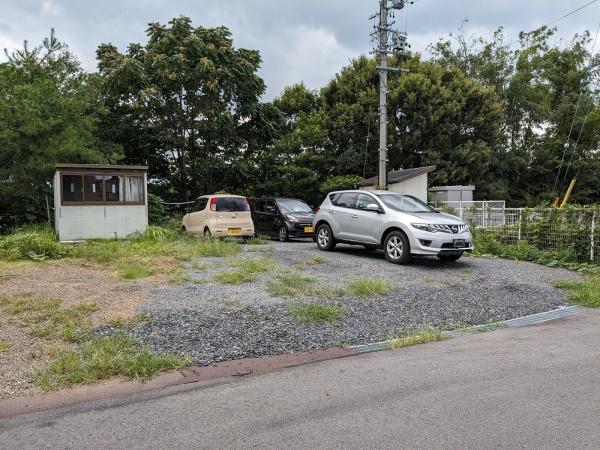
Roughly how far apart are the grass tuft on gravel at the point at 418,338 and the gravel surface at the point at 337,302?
18 cm

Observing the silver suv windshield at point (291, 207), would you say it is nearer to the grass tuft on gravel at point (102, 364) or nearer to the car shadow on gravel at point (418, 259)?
the car shadow on gravel at point (418, 259)

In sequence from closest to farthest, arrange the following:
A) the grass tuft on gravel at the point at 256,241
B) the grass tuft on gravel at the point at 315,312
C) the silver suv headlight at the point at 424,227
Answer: the grass tuft on gravel at the point at 315,312 < the silver suv headlight at the point at 424,227 < the grass tuft on gravel at the point at 256,241

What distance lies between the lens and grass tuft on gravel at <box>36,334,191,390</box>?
401 centimetres

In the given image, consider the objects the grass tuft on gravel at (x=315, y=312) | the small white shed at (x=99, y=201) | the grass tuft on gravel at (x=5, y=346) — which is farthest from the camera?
the small white shed at (x=99, y=201)

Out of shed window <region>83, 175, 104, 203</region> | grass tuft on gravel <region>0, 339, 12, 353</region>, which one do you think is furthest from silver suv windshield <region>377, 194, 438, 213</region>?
shed window <region>83, 175, 104, 203</region>

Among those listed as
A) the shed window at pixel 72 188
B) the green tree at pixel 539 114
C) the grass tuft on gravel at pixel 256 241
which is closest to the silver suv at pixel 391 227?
the grass tuft on gravel at pixel 256 241

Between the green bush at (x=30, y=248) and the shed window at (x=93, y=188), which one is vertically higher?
the shed window at (x=93, y=188)

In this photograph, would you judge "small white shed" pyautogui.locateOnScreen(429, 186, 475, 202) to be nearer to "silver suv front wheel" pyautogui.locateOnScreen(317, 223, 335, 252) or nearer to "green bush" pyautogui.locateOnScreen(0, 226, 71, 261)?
"silver suv front wheel" pyautogui.locateOnScreen(317, 223, 335, 252)

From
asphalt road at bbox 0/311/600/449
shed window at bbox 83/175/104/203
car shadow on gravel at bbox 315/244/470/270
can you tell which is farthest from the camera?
shed window at bbox 83/175/104/203

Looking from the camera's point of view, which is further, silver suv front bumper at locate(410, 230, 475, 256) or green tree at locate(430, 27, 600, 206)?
green tree at locate(430, 27, 600, 206)

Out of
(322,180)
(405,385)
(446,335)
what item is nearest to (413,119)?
(322,180)

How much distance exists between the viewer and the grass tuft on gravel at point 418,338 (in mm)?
5137

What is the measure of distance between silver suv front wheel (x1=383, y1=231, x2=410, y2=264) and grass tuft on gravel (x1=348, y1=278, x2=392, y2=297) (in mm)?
2203

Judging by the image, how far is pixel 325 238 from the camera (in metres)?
12.0
